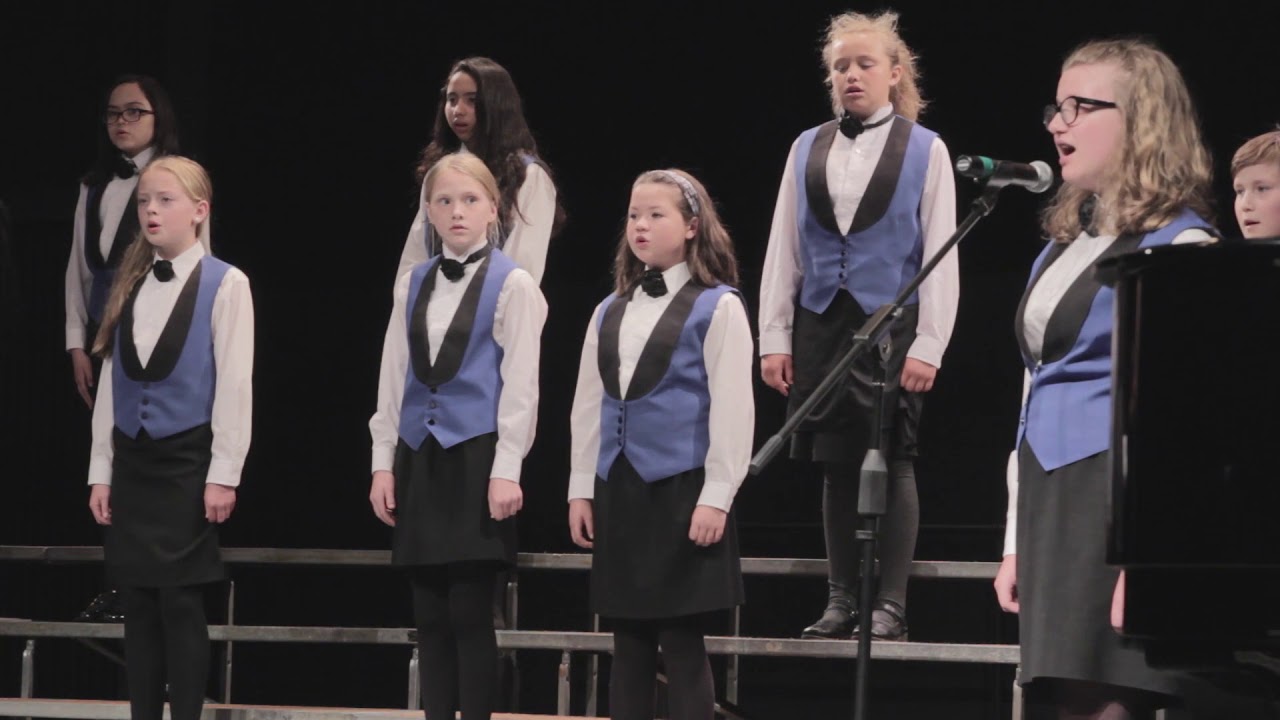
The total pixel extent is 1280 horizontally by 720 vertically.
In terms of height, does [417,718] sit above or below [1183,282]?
below

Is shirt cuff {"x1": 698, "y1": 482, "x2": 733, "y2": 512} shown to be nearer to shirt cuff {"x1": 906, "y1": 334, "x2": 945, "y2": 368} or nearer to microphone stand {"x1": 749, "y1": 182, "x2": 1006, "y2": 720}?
shirt cuff {"x1": 906, "y1": 334, "x2": 945, "y2": 368}

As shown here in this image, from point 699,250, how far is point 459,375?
0.58 m

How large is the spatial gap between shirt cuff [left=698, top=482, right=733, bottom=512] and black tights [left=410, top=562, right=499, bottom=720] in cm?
52

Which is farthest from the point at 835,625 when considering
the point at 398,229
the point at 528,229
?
the point at 398,229

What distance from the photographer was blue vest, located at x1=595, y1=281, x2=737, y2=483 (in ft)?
10.9

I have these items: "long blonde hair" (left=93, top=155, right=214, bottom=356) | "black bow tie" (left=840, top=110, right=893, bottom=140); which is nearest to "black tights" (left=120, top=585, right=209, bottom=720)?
"long blonde hair" (left=93, top=155, right=214, bottom=356)

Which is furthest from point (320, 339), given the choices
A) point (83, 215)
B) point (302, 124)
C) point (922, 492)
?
point (922, 492)

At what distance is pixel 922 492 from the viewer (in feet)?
17.2

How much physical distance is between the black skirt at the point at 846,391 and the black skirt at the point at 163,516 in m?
1.31

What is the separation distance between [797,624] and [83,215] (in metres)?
2.52

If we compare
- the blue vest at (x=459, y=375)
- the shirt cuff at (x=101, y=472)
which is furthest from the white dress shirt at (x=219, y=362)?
the blue vest at (x=459, y=375)

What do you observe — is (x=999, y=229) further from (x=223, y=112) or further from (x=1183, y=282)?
(x=1183, y=282)

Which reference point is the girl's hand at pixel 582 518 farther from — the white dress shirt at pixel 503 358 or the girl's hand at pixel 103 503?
the girl's hand at pixel 103 503

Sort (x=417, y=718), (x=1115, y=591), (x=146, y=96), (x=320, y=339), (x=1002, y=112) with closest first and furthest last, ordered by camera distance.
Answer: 1. (x=1115, y=591)
2. (x=417, y=718)
3. (x=146, y=96)
4. (x=1002, y=112)
5. (x=320, y=339)
